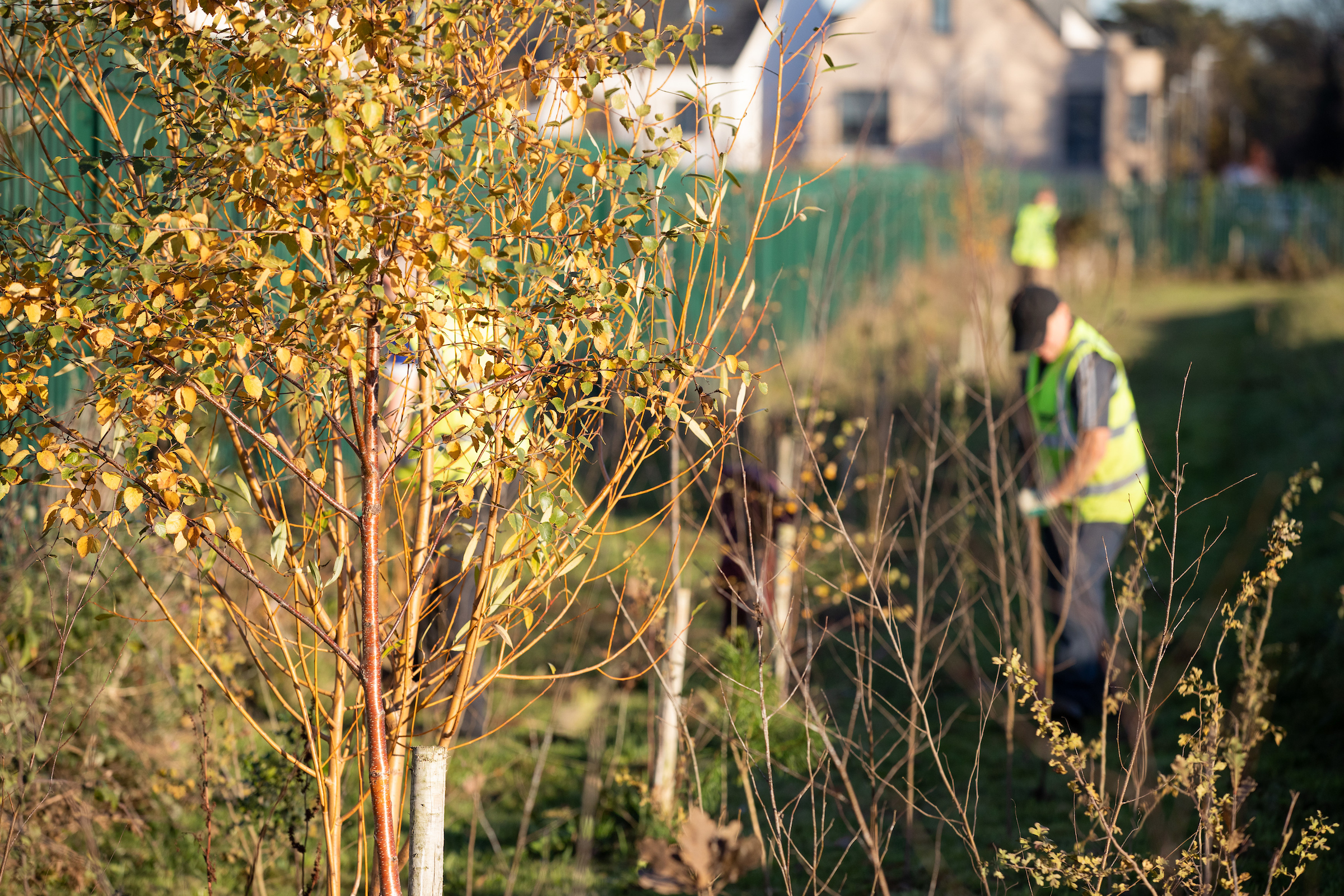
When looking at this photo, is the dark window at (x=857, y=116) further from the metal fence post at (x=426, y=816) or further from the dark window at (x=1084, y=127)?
the metal fence post at (x=426, y=816)

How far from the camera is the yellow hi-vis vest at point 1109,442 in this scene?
450 cm

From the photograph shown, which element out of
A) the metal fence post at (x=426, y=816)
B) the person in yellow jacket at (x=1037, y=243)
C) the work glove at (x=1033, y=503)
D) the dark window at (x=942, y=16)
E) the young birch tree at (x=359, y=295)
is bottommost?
the person in yellow jacket at (x=1037, y=243)

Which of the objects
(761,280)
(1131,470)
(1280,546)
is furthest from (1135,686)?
(761,280)

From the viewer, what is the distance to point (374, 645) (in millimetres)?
2148

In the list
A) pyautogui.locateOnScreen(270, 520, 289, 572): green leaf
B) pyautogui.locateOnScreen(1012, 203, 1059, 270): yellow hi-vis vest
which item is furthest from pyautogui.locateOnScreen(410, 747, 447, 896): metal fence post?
pyautogui.locateOnScreen(1012, 203, 1059, 270): yellow hi-vis vest

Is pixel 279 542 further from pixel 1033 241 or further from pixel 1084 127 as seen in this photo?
pixel 1084 127

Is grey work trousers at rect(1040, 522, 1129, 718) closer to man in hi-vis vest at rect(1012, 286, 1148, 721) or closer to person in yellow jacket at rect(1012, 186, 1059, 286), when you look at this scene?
man in hi-vis vest at rect(1012, 286, 1148, 721)

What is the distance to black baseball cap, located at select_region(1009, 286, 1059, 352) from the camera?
15.2 feet

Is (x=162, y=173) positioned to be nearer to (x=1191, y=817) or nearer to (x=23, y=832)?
(x=23, y=832)

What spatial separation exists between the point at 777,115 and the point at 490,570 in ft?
3.37

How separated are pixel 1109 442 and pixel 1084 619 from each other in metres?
0.69

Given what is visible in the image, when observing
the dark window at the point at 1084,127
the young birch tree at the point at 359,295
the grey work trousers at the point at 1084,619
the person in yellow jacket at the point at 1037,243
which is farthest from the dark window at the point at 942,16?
the young birch tree at the point at 359,295

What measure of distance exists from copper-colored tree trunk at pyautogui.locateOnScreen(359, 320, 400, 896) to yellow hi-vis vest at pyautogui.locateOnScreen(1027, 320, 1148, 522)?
305 centimetres

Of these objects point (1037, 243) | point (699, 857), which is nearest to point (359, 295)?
point (699, 857)
